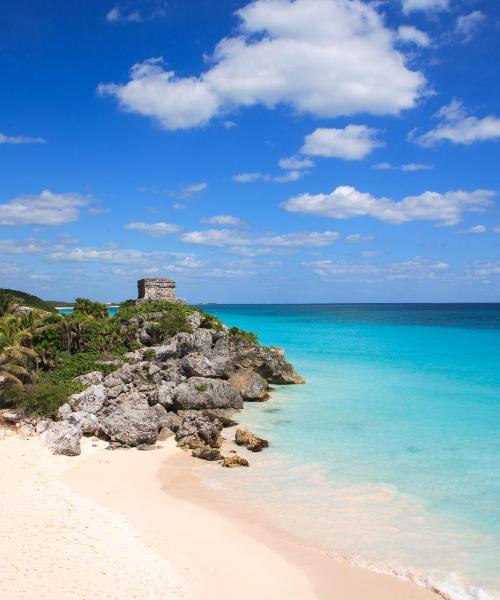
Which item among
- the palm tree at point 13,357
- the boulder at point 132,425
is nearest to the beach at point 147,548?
the boulder at point 132,425

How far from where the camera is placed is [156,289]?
3166 centimetres

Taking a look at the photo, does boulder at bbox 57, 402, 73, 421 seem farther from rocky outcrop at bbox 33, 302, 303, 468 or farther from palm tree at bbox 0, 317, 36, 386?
palm tree at bbox 0, 317, 36, 386

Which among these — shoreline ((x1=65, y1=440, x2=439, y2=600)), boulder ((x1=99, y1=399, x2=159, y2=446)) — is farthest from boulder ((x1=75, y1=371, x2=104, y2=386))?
shoreline ((x1=65, y1=440, x2=439, y2=600))

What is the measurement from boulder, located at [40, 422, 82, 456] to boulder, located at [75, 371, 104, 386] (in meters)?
4.15

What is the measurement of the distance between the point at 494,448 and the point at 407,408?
17.5ft

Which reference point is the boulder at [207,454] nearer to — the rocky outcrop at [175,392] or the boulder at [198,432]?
the rocky outcrop at [175,392]

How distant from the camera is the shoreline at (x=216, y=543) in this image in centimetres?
772

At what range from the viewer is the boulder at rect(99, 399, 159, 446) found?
14.4 m

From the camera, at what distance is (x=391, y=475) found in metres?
12.4

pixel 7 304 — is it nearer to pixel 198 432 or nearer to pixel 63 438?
pixel 63 438

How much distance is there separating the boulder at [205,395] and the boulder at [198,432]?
4.91ft

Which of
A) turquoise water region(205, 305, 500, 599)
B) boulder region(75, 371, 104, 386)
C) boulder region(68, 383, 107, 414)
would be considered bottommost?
turquoise water region(205, 305, 500, 599)

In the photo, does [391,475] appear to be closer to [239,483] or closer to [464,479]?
[464,479]

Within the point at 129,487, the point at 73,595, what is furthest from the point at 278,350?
the point at 73,595
